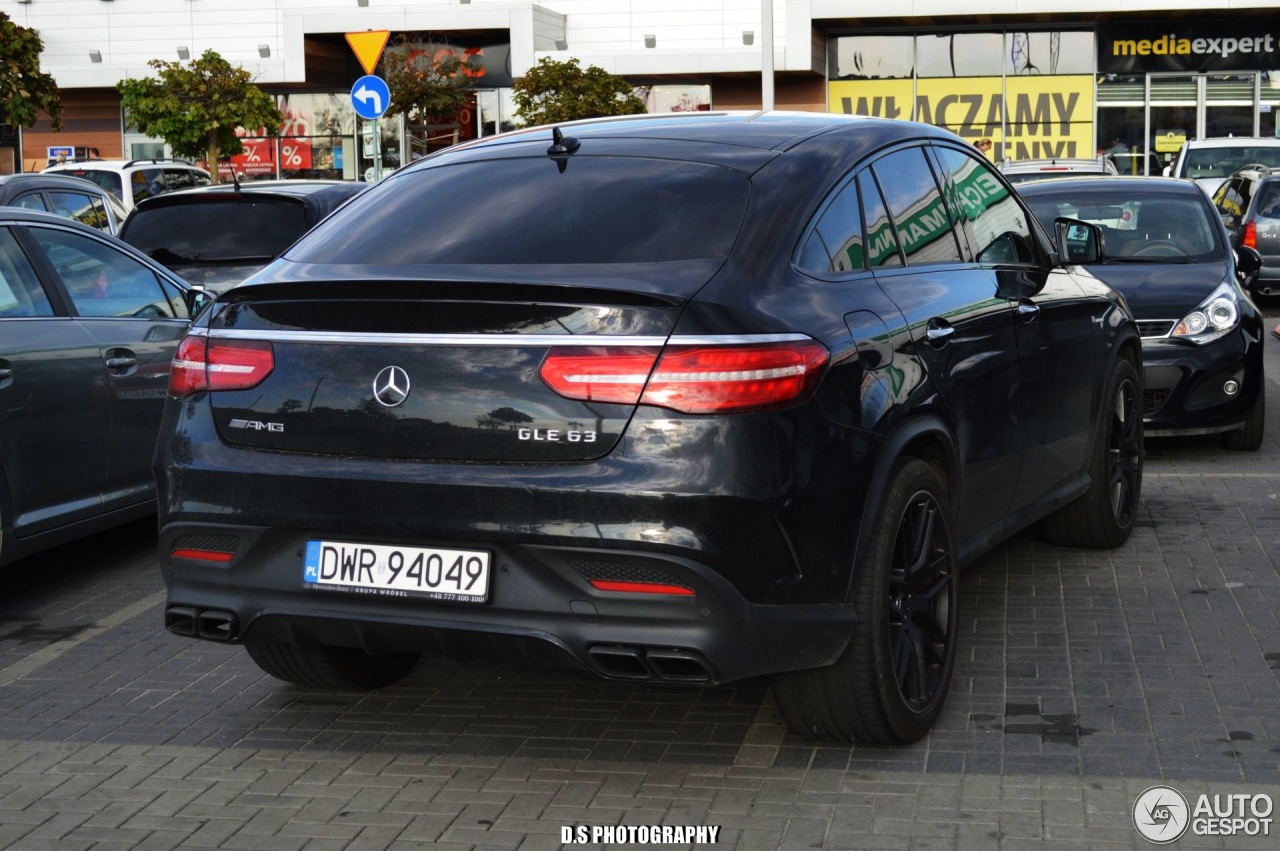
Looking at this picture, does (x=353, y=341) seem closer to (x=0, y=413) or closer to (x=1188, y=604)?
(x=0, y=413)

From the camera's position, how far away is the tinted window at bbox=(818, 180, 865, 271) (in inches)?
178

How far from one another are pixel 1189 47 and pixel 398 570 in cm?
3780

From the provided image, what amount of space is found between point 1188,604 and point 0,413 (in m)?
4.38

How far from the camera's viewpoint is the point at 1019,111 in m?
39.0

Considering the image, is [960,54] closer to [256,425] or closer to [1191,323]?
[1191,323]

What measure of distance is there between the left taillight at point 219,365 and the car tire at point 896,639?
1578mm

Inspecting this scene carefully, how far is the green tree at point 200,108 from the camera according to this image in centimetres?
3444

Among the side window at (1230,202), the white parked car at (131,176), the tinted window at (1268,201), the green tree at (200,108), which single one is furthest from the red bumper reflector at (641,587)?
the green tree at (200,108)

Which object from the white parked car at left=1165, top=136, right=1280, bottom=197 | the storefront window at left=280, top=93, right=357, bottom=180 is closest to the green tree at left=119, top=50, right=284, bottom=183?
the storefront window at left=280, top=93, right=357, bottom=180

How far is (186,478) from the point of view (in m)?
4.33

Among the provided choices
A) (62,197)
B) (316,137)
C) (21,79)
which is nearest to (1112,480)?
(62,197)

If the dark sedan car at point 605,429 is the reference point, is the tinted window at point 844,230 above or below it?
above

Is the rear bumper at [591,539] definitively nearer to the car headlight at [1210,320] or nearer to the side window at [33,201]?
the car headlight at [1210,320]

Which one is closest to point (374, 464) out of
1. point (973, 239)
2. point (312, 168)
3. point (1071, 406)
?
point (973, 239)
